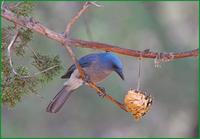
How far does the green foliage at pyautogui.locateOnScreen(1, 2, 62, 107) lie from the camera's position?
2.15 metres

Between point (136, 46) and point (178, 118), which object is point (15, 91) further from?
point (178, 118)

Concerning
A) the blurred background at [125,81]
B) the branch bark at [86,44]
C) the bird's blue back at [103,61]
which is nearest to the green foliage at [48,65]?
the branch bark at [86,44]

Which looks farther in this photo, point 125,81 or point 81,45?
point 125,81

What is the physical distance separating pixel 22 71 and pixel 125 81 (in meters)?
4.55

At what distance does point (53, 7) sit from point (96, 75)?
356 cm

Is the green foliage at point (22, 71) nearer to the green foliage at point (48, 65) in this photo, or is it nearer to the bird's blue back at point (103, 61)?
the green foliage at point (48, 65)

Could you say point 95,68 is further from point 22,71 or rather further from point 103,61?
point 22,71

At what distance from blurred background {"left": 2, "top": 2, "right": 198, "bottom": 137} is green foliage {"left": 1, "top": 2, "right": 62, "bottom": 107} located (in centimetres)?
339

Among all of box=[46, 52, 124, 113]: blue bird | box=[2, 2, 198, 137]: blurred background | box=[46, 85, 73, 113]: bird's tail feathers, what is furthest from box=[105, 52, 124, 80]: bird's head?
box=[2, 2, 198, 137]: blurred background

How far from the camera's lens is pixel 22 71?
222 cm

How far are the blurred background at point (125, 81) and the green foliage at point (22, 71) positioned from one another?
133 inches

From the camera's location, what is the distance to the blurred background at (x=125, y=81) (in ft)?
20.5

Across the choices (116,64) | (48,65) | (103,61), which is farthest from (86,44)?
(103,61)

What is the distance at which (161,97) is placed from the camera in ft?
A: 22.5
